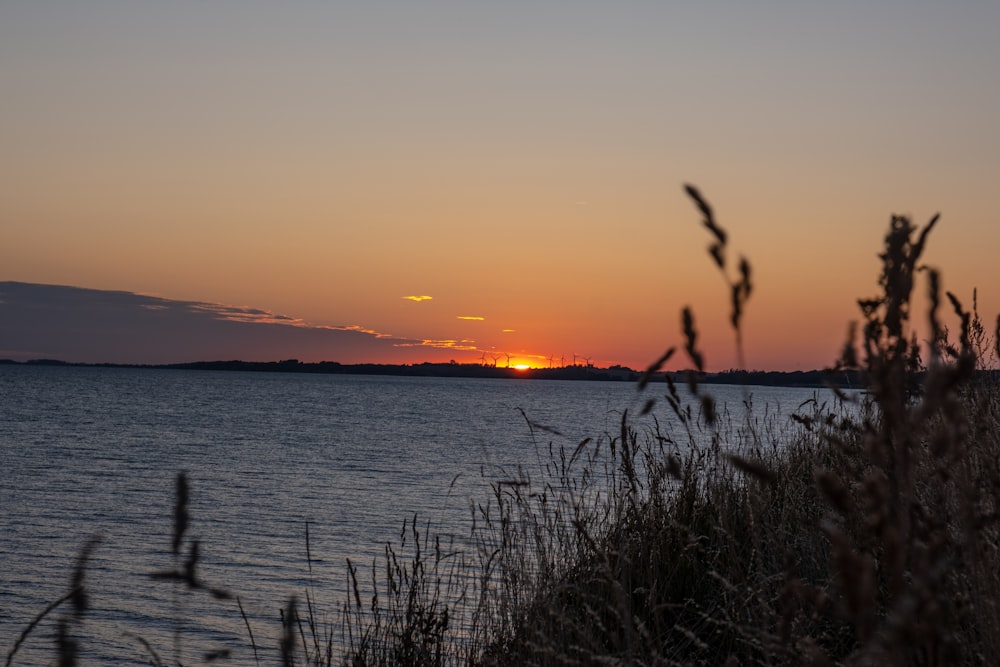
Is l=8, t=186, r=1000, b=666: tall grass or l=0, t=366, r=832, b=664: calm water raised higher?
l=8, t=186, r=1000, b=666: tall grass

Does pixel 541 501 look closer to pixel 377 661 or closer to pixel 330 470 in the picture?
pixel 377 661

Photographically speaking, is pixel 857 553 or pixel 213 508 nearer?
pixel 857 553

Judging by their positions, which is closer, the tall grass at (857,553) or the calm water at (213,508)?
the tall grass at (857,553)

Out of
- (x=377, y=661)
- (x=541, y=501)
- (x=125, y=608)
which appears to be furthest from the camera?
(x=125, y=608)

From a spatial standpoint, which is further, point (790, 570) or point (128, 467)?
point (128, 467)

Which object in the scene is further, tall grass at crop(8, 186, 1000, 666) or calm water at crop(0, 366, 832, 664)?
calm water at crop(0, 366, 832, 664)

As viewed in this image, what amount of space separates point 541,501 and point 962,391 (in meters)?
2.95

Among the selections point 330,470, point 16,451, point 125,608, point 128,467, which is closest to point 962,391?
point 125,608

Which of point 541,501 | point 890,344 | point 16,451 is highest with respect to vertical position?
point 890,344

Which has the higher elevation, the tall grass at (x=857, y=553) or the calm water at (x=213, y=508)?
the tall grass at (x=857, y=553)

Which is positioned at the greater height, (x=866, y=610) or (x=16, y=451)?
(x=866, y=610)

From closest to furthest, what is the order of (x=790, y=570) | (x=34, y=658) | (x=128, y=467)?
(x=790, y=570) → (x=34, y=658) → (x=128, y=467)

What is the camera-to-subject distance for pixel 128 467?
113 ft

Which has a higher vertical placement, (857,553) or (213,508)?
(857,553)
